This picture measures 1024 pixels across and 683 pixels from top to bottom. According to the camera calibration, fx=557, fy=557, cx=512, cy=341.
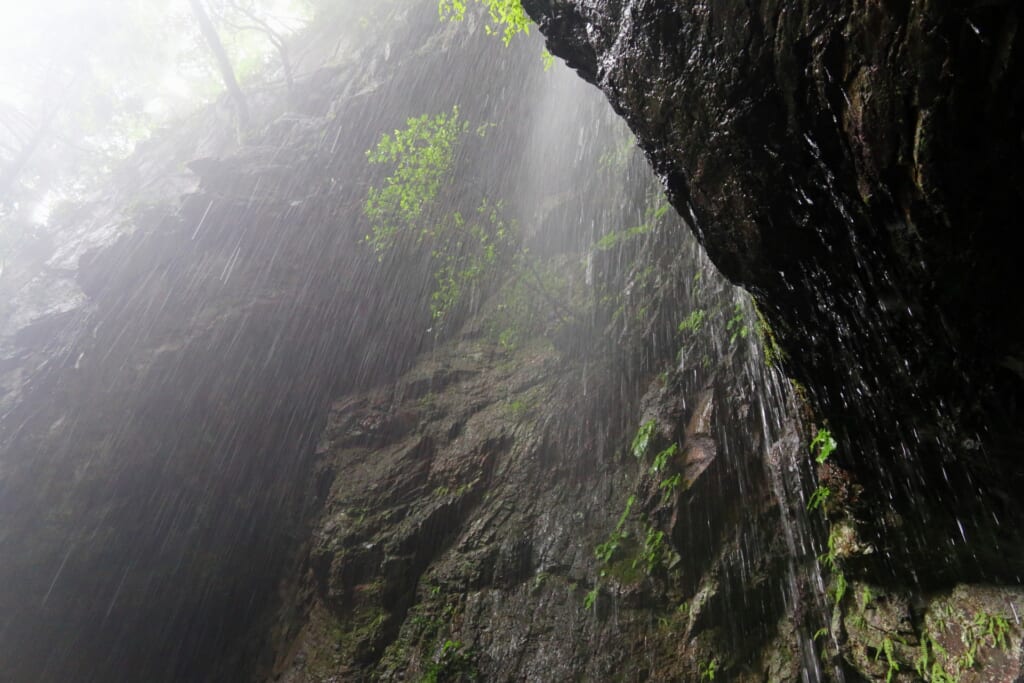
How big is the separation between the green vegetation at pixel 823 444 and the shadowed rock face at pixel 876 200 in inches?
6.2

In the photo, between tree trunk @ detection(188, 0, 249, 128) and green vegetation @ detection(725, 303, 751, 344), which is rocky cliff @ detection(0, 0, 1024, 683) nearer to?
green vegetation @ detection(725, 303, 751, 344)

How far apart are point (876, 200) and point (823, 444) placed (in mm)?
2727

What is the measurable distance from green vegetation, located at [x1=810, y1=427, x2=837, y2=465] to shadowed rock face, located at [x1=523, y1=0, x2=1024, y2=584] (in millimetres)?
158

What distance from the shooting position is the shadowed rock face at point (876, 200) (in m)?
2.21

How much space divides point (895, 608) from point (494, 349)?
27.6ft

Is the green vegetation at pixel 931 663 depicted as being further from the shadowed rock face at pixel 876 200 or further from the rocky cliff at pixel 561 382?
the shadowed rock face at pixel 876 200

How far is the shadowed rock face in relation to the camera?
2.21 metres

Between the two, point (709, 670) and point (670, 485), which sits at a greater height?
point (670, 485)

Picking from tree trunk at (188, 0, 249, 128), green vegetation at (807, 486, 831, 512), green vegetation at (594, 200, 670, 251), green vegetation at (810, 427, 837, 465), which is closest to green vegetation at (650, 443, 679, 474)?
green vegetation at (807, 486, 831, 512)

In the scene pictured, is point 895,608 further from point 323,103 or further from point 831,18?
point 323,103

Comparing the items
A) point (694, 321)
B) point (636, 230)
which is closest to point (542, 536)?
point (694, 321)

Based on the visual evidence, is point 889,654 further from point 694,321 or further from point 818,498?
point 694,321

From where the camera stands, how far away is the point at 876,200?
8.60 feet

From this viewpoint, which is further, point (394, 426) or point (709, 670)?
point (394, 426)
